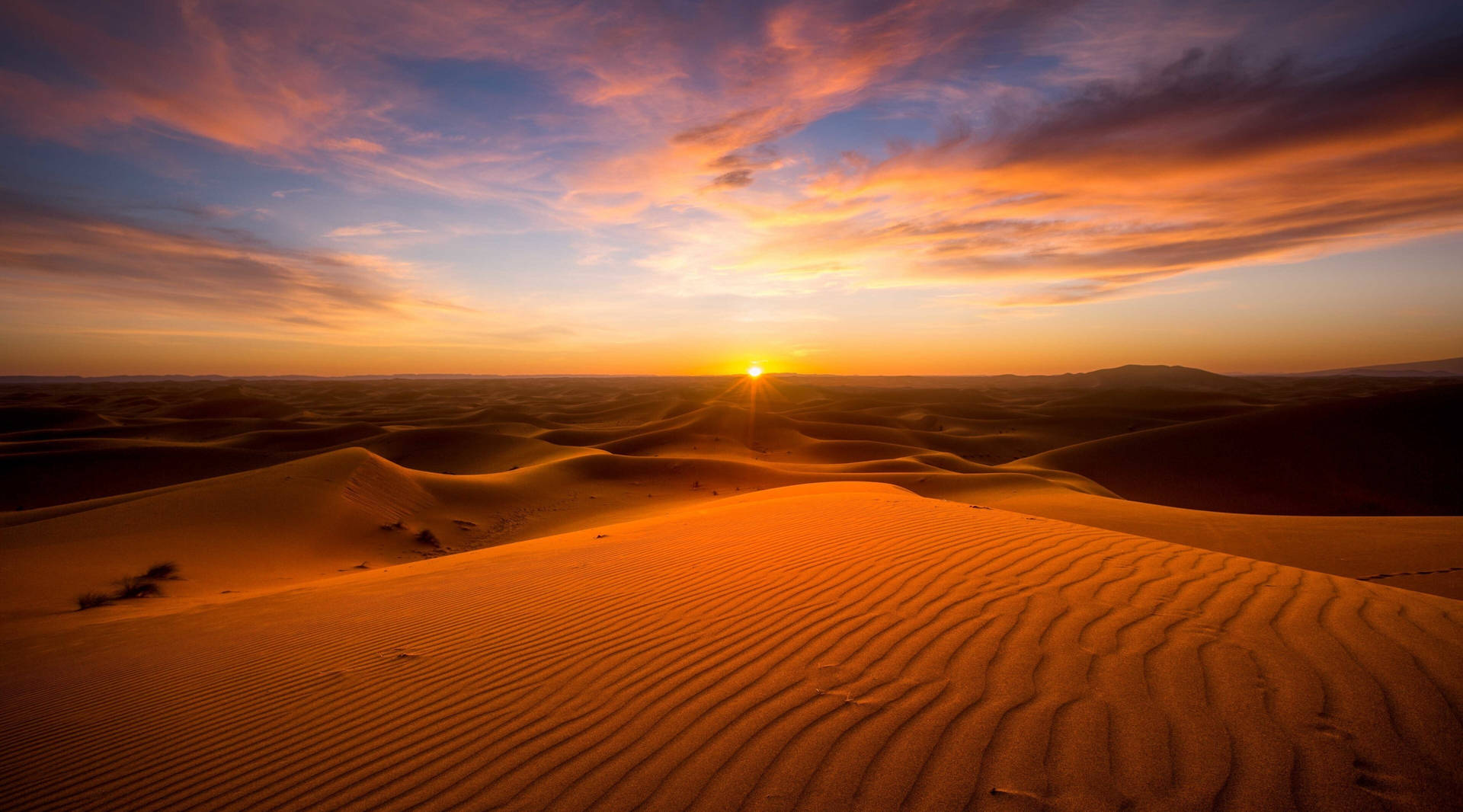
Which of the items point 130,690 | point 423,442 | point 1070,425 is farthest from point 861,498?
point 1070,425

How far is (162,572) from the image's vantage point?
941cm

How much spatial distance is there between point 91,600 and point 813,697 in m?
10.2

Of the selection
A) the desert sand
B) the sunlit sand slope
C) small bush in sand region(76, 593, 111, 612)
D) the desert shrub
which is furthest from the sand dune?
small bush in sand region(76, 593, 111, 612)

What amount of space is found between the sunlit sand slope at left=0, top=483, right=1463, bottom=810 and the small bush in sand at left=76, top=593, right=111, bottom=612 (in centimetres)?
230

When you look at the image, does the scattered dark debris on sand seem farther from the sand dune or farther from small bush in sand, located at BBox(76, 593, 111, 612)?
the sand dune

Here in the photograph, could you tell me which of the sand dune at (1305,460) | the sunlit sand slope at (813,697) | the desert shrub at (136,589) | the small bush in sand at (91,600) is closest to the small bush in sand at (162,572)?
the desert shrub at (136,589)

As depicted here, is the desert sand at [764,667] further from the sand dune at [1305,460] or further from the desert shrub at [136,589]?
the sand dune at [1305,460]

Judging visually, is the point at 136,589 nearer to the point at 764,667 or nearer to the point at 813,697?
the point at 764,667

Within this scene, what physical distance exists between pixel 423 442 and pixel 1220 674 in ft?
112

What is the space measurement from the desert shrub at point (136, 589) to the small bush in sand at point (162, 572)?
0.73 ft

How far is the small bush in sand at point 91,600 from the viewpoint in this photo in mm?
7566

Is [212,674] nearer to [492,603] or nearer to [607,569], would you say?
[492,603]

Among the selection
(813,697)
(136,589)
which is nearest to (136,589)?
(136,589)

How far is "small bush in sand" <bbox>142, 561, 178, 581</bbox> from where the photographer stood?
919 cm
